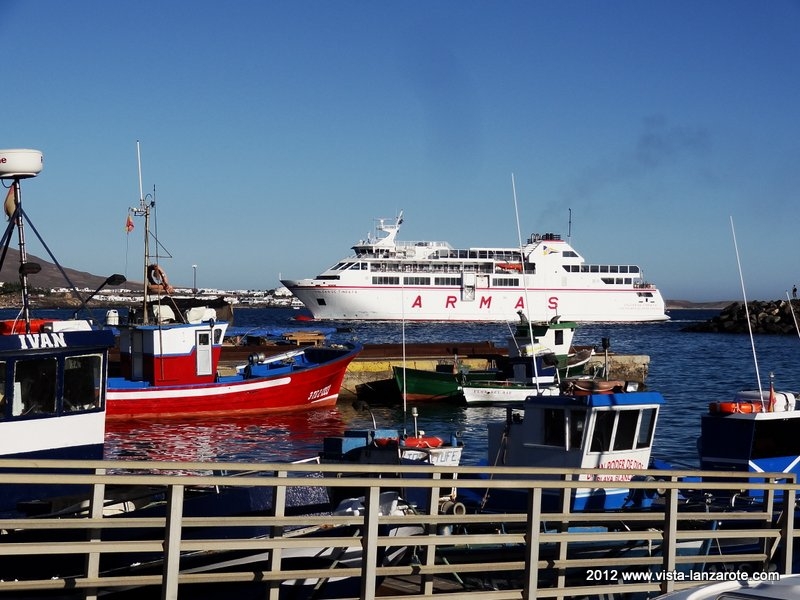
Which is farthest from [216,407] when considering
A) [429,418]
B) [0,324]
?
[0,324]

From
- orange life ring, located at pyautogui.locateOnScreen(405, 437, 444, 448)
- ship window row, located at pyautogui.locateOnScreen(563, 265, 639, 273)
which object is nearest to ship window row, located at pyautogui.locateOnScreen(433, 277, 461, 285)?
ship window row, located at pyautogui.locateOnScreen(563, 265, 639, 273)

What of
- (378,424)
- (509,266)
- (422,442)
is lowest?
(378,424)

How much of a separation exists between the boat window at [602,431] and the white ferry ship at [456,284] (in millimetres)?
78129

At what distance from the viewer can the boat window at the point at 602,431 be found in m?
11.3

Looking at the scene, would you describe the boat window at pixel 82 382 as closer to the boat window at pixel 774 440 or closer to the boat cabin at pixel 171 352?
the boat window at pixel 774 440

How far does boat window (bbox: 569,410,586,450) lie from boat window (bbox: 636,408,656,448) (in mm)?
731

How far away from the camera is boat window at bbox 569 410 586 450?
1134 cm

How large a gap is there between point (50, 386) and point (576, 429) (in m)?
5.65

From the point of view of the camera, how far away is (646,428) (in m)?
11.6

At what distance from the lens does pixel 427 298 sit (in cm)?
9231

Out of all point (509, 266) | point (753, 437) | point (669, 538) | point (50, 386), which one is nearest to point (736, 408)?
point (753, 437)

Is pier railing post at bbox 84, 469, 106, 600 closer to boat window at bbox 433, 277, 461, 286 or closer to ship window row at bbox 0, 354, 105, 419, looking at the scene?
ship window row at bbox 0, 354, 105, 419

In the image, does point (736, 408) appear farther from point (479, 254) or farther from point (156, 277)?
point (479, 254)

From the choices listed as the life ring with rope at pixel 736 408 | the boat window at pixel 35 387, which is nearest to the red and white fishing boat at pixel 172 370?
the boat window at pixel 35 387
